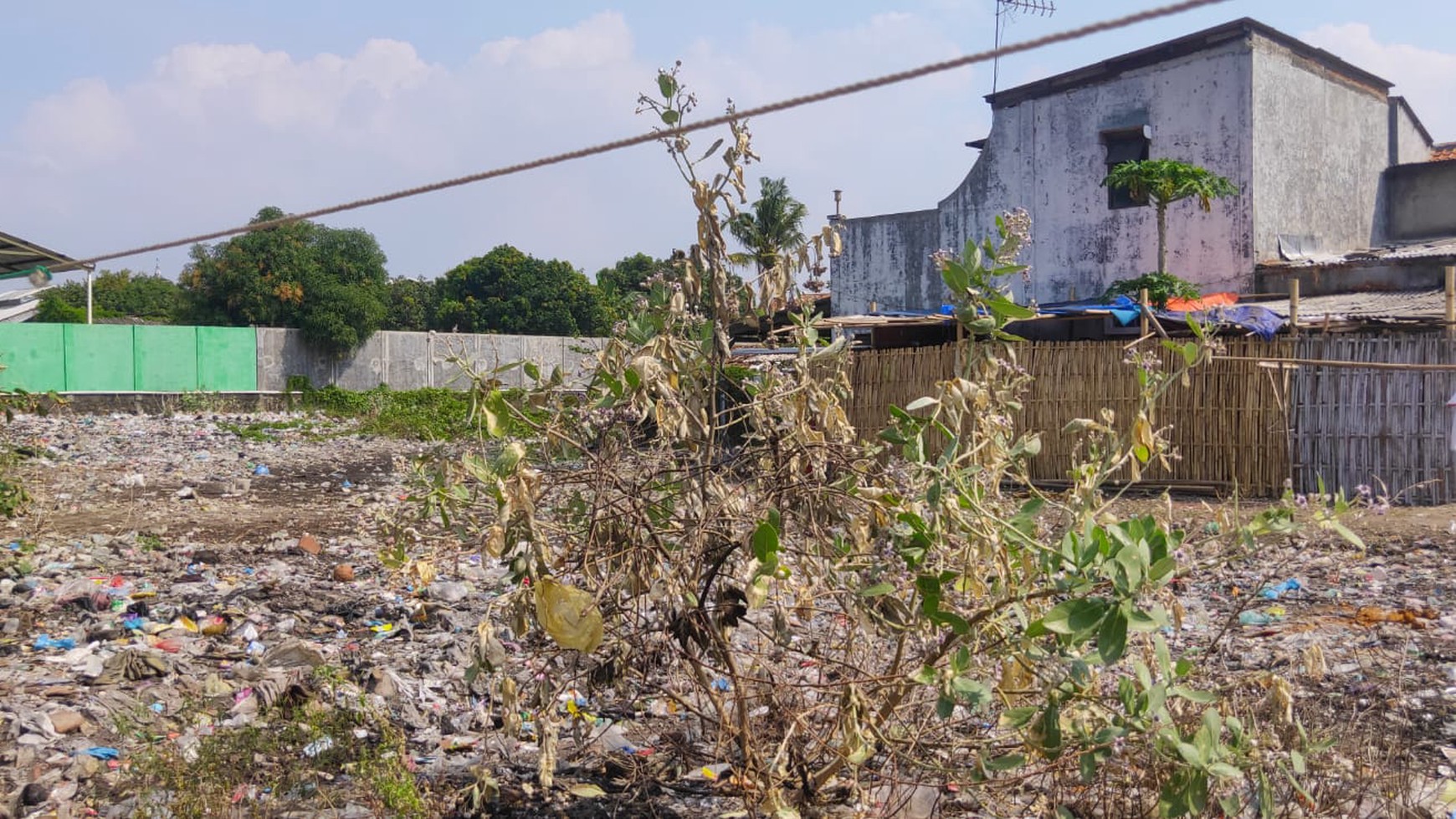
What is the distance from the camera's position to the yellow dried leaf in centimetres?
231

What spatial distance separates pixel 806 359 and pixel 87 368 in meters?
20.6

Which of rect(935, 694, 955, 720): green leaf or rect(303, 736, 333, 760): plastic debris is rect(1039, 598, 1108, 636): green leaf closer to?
rect(935, 694, 955, 720): green leaf

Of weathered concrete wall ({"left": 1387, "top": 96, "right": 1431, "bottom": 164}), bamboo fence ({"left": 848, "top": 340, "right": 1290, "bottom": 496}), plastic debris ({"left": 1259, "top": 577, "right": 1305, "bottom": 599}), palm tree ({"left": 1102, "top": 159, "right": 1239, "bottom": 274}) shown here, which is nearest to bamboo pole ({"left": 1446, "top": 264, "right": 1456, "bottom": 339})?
bamboo fence ({"left": 848, "top": 340, "right": 1290, "bottom": 496})

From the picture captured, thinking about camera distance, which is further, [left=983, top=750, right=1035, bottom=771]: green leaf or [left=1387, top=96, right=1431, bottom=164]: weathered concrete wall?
[left=1387, top=96, right=1431, bottom=164]: weathered concrete wall

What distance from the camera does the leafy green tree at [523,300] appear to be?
3559 cm

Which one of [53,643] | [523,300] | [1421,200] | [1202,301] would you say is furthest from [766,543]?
[523,300]

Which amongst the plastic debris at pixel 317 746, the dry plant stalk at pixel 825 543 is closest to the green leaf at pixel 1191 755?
the dry plant stalk at pixel 825 543

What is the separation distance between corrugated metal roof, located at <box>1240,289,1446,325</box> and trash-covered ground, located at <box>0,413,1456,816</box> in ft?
6.70

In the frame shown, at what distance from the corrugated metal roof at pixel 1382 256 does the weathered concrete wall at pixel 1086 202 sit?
685 millimetres

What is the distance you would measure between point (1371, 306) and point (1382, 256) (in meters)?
2.89

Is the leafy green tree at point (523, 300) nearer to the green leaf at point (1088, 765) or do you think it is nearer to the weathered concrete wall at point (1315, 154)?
the weathered concrete wall at point (1315, 154)

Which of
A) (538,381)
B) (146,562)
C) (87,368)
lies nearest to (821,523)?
(538,381)

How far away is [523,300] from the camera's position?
35406 mm

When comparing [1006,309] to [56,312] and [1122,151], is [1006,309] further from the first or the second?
[56,312]
